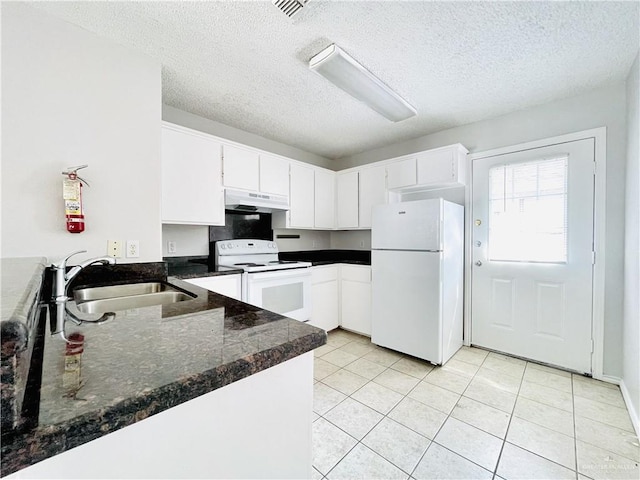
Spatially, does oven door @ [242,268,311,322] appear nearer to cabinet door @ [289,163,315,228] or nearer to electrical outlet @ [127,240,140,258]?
cabinet door @ [289,163,315,228]

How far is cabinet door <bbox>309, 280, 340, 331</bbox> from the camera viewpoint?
10.2 ft

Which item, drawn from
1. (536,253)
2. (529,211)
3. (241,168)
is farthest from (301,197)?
(536,253)

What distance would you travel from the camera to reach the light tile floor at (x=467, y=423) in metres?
1.38

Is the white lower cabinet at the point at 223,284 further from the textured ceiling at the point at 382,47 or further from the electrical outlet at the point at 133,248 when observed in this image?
the textured ceiling at the point at 382,47

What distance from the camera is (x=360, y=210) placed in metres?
3.46

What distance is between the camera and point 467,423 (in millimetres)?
1695

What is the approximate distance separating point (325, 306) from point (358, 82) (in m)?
2.34

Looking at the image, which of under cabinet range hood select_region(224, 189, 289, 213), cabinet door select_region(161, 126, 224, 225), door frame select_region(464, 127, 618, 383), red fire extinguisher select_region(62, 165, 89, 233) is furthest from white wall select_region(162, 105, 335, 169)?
door frame select_region(464, 127, 618, 383)

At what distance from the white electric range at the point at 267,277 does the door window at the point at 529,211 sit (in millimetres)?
1993

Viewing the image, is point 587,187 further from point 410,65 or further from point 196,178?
point 196,178

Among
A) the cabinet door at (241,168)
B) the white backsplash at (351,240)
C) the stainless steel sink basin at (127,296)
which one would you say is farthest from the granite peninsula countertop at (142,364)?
the white backsplash at (351,240)

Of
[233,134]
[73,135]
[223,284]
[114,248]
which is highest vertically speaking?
[233,134]

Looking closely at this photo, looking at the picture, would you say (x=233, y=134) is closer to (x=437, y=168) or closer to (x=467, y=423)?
(x=437, y=168)

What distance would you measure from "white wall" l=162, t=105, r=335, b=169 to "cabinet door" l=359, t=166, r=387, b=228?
897mm
